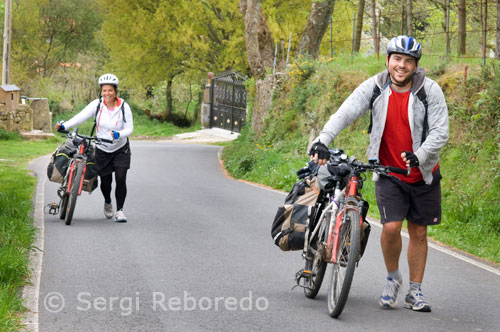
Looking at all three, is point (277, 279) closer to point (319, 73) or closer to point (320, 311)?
point (320, 311)

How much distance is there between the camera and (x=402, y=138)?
5.83 meters

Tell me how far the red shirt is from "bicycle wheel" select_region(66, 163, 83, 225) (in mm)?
5270

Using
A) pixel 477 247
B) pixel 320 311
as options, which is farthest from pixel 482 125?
pixel 320 311

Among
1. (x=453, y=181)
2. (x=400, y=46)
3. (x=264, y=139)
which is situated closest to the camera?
(x=400, y=46)

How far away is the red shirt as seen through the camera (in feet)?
19.0

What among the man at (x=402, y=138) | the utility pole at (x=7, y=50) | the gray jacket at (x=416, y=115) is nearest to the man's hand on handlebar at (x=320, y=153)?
the man at (x=402, y=138)

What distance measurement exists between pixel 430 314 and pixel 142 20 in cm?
→ 3318

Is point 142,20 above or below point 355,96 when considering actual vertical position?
above

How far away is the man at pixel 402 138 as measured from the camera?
5.73m

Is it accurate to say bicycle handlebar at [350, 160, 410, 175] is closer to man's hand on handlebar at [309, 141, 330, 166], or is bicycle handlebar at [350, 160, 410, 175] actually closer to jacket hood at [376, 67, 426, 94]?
man's hand on handlebar at [309, 141, 330, 166]

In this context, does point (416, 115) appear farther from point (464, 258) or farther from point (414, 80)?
point (464, 258)

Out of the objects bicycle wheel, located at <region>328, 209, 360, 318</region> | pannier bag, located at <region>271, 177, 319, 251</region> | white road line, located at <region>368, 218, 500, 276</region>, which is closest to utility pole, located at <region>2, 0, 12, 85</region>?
white road line, located at <region>368, 218, 500, 276</region>

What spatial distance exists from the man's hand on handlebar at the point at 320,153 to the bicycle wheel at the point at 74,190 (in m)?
5.21

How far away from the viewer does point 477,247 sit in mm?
9312
